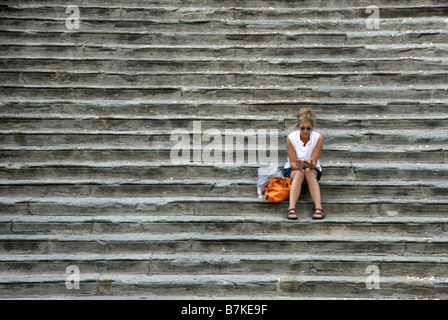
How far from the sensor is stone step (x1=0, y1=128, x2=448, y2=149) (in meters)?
5.69

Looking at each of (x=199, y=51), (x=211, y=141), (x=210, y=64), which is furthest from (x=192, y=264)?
(x=199, y=51)

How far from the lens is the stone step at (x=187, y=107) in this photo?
610 centimetres

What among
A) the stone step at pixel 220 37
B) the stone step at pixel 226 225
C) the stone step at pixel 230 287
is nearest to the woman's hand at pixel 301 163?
the stone step at pixel 226 225

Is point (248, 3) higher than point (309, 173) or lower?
higher

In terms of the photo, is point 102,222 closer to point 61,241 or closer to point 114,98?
point 61,241

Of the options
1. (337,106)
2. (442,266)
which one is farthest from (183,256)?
(337,106)

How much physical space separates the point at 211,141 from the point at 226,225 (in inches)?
49.8

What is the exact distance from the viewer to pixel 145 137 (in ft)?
19.2

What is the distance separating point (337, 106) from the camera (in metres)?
6.11

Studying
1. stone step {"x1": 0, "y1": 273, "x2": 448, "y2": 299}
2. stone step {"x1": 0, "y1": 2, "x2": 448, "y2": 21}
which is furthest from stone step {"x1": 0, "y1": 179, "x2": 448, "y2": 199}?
stone step {"x1": 0, "y1": 2, "x2": 448, "y2": 21}

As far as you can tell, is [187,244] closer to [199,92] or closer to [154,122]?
[154,122]

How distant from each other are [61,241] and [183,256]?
1.19 metres

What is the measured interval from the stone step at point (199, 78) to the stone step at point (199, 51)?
1.42 ft

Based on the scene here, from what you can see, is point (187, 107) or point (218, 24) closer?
point (187, 107)
